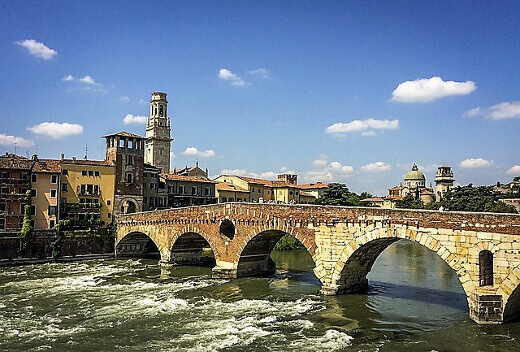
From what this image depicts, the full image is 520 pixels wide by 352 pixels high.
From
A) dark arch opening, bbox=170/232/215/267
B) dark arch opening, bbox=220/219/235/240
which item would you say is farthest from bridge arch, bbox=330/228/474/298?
dark arch opening, bbox=170/232/215/267

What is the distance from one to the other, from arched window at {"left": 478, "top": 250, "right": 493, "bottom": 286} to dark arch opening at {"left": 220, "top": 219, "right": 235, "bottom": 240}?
17596 millimetres

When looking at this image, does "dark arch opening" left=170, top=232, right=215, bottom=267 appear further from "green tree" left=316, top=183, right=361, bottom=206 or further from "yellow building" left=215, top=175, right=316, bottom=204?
"green tree" left=316, top=183, right=361, bottom=206

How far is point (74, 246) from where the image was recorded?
45.1 metres

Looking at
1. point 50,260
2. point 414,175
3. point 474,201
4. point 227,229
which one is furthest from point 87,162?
point 414,175

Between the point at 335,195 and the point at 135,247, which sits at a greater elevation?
the point at 335,195

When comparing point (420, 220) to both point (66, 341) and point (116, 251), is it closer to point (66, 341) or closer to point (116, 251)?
point (66, 341)

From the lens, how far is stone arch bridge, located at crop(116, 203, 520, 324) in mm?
20203

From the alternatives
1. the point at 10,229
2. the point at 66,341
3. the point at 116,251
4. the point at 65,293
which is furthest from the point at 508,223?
the point at 10,229

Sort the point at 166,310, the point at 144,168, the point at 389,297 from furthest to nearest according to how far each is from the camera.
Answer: the point at 144,168
the point at 389,297
the point at 166,310

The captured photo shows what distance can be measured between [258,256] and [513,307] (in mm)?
17653

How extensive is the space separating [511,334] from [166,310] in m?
15.8

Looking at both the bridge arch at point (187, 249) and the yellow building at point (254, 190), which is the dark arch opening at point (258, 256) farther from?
the yellow building at point (254, 190)

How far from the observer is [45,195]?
47188mm

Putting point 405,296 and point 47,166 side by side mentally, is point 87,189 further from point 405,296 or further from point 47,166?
point 405,296
